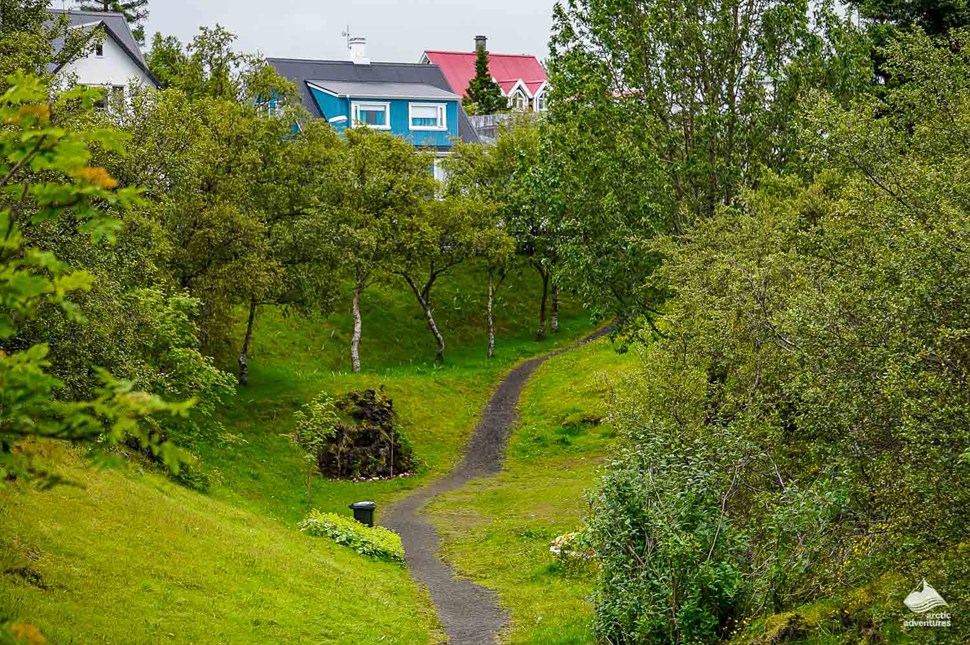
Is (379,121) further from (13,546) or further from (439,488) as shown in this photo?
(13,546)

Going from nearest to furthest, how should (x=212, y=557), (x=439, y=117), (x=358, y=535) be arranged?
(x=212, y=557) → (x=358, y=535) → (x=439, y=117)

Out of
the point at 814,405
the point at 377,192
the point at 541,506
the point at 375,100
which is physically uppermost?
the point at 375,100

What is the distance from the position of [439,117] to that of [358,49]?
10.9 m

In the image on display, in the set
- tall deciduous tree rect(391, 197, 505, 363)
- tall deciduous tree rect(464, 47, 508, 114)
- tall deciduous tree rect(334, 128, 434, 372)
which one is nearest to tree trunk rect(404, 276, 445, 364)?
tall deciduous tree rect(391, 197, 505, 363)

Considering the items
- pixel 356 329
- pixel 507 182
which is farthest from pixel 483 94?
pixel 356 329

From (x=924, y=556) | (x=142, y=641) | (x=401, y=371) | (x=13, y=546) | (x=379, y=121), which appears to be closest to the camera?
(x=924, y=556)

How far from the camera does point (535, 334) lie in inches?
2549

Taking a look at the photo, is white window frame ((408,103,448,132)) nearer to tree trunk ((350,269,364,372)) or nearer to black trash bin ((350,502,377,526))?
tree trunk ((350,269,364,372))

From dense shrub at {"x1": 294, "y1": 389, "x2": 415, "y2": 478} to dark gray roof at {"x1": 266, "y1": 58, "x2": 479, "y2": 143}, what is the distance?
4376 cm

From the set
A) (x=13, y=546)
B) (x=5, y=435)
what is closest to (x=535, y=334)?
(x=13, y=546)

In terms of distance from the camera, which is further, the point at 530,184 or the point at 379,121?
the point at 379,121

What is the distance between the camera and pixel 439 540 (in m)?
31.8

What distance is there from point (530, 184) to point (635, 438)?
19115 mm

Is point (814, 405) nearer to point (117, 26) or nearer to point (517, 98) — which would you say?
point (117, 26)
